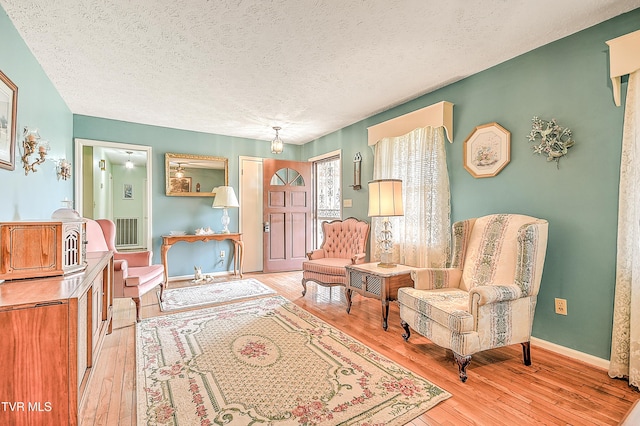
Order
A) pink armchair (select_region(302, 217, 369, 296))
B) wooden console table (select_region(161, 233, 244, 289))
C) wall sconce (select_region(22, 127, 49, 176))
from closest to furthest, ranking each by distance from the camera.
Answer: wall sconce (select_region(22, 127, 49, 176))
pink armchair (select_region(302, 217, 369, 296))
wooden console table (select_region(161, 233, 244, 289))

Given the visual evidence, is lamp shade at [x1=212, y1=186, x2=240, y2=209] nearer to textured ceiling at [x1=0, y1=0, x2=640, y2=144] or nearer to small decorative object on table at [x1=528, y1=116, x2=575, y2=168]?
textured ceiling at [x1=0, y1=0, x2=640, y2=144]

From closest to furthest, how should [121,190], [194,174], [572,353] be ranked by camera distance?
[572,353] → [194,174] → [121,190]

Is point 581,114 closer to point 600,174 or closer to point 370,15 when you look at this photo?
point 600,174

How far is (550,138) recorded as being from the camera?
2418mm

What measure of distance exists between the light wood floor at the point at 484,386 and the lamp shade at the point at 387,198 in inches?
44.9

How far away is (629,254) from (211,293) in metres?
4.11

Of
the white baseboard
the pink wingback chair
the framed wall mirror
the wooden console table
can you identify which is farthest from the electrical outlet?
the framed wall mirror

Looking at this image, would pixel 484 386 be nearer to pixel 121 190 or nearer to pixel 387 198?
pixel 387 198

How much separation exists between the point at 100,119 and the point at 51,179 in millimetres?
1733

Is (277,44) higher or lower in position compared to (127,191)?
higher

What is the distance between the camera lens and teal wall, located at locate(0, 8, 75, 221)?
2045 mm

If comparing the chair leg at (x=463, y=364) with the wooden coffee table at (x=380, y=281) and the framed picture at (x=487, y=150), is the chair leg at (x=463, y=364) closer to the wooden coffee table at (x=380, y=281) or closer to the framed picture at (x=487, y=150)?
the wooden coffee table at (x=380, y=281)

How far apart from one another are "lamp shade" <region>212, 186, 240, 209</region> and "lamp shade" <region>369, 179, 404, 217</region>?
8.52 feet

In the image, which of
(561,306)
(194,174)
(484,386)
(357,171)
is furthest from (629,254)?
(194,174)
